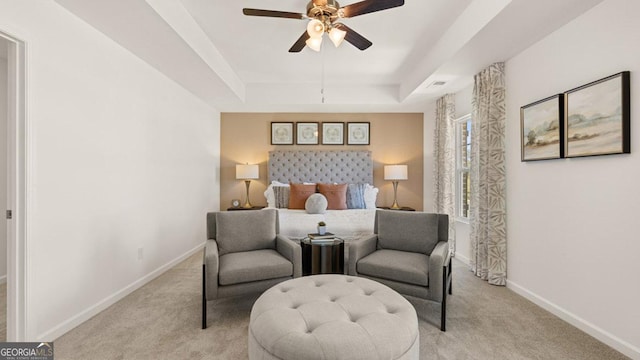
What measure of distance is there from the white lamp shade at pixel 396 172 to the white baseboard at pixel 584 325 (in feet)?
8.79

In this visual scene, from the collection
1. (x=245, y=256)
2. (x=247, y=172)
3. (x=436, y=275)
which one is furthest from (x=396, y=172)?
(x=245, y=256)

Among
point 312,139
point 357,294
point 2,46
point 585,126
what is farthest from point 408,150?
point 2,46

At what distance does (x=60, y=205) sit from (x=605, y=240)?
162 inches

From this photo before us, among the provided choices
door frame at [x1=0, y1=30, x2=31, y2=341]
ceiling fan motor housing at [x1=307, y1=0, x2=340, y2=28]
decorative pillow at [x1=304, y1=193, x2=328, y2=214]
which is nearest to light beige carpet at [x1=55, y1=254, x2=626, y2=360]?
door frame at [x1=0, y1=30, x2=31, y2=341]

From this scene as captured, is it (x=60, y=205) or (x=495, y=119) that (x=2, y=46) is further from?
(x=495, y=119)

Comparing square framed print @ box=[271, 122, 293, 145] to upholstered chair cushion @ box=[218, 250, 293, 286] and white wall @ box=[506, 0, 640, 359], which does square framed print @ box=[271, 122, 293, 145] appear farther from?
white wall @ box=[506, 0, 640, 359]

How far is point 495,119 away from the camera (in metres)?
3.45

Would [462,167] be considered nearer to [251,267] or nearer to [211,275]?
[251,267]

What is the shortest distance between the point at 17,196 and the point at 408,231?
3.11 m

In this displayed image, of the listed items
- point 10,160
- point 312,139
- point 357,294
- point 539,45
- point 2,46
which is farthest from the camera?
point 312,139

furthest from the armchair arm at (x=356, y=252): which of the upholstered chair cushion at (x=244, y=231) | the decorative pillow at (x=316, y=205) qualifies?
the decorative pillow at (x=316, y=205)

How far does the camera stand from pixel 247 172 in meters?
5.55

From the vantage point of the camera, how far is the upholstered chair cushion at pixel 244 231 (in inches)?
113

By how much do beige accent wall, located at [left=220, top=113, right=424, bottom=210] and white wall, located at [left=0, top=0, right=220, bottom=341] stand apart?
1.88 metres
